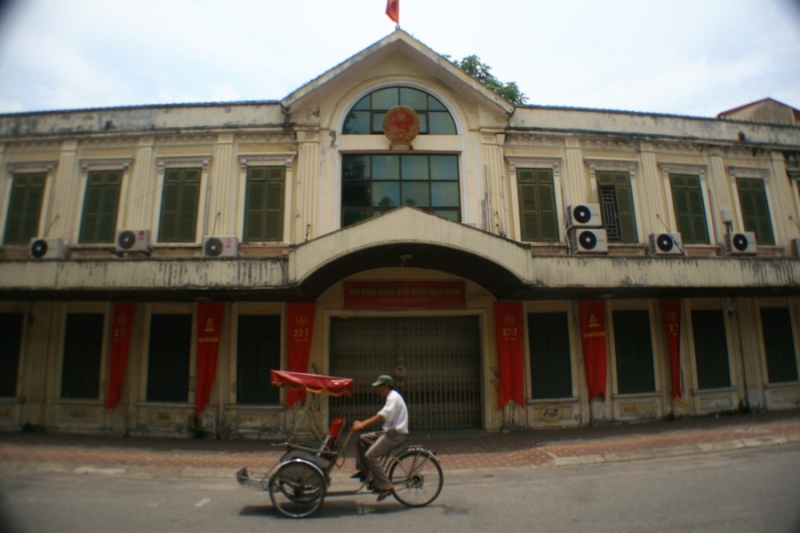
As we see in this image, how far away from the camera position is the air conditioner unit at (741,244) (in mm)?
11414

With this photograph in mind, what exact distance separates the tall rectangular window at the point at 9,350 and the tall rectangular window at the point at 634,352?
14.4 meters

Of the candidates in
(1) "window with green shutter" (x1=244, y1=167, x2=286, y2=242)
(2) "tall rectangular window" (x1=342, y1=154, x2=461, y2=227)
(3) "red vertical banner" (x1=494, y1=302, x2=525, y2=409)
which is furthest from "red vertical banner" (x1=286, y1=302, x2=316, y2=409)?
(3) "red vertical banner" (x1=494, y1=302, x2=525, y2=409)

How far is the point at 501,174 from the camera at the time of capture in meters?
11.1

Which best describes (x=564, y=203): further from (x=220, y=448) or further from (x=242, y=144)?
(x=220, y=448)

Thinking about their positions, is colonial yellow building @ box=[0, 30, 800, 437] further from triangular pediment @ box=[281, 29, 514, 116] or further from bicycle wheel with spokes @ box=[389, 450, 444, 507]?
bicycle wheel with spokes @ box=[389, 450, 444, 507]

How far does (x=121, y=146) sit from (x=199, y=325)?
5.23 metres

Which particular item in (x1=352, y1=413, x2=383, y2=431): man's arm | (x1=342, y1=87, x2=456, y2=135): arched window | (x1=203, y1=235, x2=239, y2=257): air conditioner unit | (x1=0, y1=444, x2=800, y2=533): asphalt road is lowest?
(x1=0, y1=444, x2=800, y2=533): asphalt road

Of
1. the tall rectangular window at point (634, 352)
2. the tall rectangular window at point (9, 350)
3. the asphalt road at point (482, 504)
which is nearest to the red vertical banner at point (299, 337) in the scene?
the asphalt road at point (482, 504)

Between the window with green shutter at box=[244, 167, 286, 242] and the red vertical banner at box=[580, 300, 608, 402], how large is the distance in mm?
7689

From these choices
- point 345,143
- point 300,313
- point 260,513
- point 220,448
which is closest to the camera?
point 260,513

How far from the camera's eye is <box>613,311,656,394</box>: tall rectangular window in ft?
35.7

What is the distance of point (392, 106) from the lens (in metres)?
11.5

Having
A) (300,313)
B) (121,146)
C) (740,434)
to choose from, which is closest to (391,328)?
(300,313)

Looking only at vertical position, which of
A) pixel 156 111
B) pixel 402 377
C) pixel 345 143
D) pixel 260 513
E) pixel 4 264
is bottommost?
pixel 260 513
